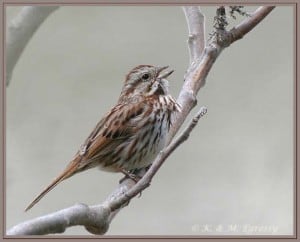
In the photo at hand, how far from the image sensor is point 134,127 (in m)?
3.19

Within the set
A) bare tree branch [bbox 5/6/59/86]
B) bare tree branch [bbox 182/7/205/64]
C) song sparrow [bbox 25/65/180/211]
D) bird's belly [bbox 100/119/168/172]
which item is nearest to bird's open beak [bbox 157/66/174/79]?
song sparrow [bbox 25/65/180/211]

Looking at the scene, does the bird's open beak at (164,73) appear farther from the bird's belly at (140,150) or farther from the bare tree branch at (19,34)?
the bare tree branch at (19,34)

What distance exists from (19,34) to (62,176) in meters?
1.00

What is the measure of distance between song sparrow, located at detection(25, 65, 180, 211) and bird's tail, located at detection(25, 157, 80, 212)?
0.06 m

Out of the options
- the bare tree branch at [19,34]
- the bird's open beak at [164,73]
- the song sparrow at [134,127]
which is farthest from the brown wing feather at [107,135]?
the bare tree branch at [19,34]

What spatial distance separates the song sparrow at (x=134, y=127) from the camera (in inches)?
122

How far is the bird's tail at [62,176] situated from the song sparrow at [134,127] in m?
0.06

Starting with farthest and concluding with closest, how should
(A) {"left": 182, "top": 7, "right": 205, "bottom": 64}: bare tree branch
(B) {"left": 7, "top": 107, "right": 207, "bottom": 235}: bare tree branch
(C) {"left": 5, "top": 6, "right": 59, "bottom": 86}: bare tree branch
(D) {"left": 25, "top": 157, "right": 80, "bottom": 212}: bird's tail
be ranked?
(A) {"left": 182, "top": 7, "right": 205, "bottom": 64}: bare tree branch
(D) {"left": 25, "top": 157, "right": 80, "bottom": 212}: bird's tail
(C) {"left": 5, "top": 6, "right": 59, "bottom": 86}: bare tree branch
(B) {"left": 7, "top": 107, "right": 207, "bottom": 235}: bare tree branch

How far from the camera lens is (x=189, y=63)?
9.89ft

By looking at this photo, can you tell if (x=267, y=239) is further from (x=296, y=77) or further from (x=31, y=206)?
(x=31, y=206)

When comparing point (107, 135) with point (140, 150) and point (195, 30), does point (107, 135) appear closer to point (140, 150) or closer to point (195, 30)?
point (140, 150)

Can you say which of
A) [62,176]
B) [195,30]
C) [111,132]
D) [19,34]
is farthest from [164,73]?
[19,34]

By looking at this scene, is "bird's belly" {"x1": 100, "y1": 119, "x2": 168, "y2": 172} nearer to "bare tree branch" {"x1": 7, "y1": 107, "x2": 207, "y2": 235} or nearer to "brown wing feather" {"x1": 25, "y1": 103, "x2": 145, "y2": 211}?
"brown wing feather" {"x1": 25, "y1": 103, "x2": 145, "y2": 211}

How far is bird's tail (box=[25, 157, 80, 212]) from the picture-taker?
247cm
